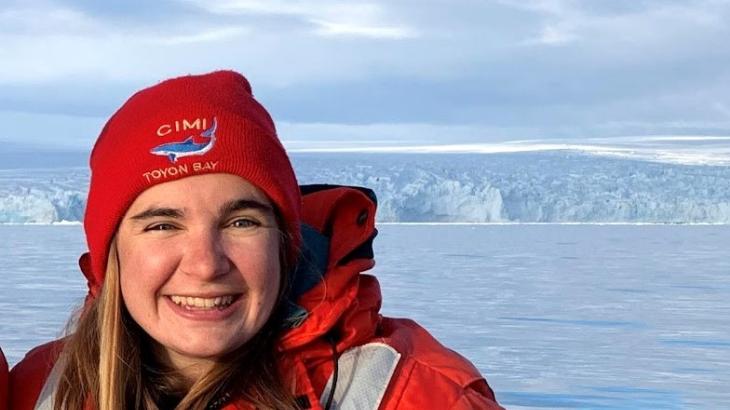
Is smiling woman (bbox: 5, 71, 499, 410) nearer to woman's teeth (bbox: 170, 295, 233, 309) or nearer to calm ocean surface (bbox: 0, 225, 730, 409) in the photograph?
woman's teeth (bbox: 170, 295, 233, 309)

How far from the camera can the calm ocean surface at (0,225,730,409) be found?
5875 mm

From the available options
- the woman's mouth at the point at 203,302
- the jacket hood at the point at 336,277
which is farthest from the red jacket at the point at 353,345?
the woman's mouth at the point at 203,302

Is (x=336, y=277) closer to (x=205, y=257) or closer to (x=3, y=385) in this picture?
(x=205, y=257)

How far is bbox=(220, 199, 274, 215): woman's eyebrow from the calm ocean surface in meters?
0.37

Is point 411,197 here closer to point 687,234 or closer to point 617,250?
point 617,250

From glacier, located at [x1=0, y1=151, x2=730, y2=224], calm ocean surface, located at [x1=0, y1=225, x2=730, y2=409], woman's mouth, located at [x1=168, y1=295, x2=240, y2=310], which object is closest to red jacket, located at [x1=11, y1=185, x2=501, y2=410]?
woman's mouth, located at [x1=168, y1=295, x2=240, y2=310]

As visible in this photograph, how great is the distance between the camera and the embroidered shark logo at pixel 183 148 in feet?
4.24

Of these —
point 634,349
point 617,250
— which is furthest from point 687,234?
point 634,349

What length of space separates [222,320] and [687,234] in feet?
94.7

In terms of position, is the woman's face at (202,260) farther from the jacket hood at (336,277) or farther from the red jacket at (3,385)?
the red jacket at (3,385)

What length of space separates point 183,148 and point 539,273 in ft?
43.3

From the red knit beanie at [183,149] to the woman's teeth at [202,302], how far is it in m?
0.12

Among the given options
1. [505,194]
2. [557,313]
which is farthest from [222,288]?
[505,194]

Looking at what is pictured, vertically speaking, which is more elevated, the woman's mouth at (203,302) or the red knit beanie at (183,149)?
the red knit beanie at (183,149)
